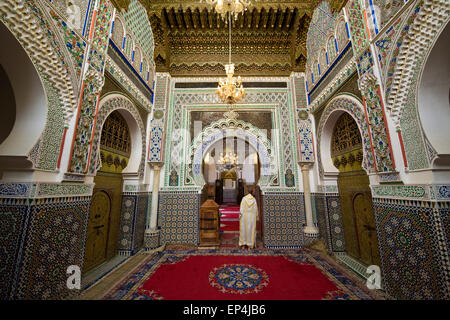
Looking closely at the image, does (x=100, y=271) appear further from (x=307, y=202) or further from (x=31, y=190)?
(x=307, y=202)

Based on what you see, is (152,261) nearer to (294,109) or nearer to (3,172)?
(3,172)

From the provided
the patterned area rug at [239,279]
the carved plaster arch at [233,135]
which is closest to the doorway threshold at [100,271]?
the patterned area rug at [239,279]

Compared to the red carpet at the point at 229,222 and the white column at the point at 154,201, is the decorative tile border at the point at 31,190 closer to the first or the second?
the white column at the point at 154,201

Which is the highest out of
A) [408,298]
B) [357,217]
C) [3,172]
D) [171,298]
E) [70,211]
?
[3,172]

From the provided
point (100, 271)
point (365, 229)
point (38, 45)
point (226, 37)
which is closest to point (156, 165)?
point (100, 271)

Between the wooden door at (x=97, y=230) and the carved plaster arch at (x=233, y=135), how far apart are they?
1789 mm

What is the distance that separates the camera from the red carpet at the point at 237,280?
82.9 inches

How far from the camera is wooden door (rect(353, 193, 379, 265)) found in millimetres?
2676

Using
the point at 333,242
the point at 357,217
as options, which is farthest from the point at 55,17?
the point at 333,242

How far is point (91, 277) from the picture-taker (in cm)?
251

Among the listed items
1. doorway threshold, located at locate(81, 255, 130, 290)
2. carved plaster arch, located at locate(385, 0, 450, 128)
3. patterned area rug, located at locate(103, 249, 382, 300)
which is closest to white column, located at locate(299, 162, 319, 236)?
patterned area rug, located at locate(103, 249, 382, 300)

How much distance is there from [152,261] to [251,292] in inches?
75.8

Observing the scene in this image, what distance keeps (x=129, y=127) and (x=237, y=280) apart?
137 inches

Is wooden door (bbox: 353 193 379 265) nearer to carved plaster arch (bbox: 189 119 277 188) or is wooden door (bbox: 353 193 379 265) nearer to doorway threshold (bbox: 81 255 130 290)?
carved plaster arch (bbox: 189 119 277 188)
